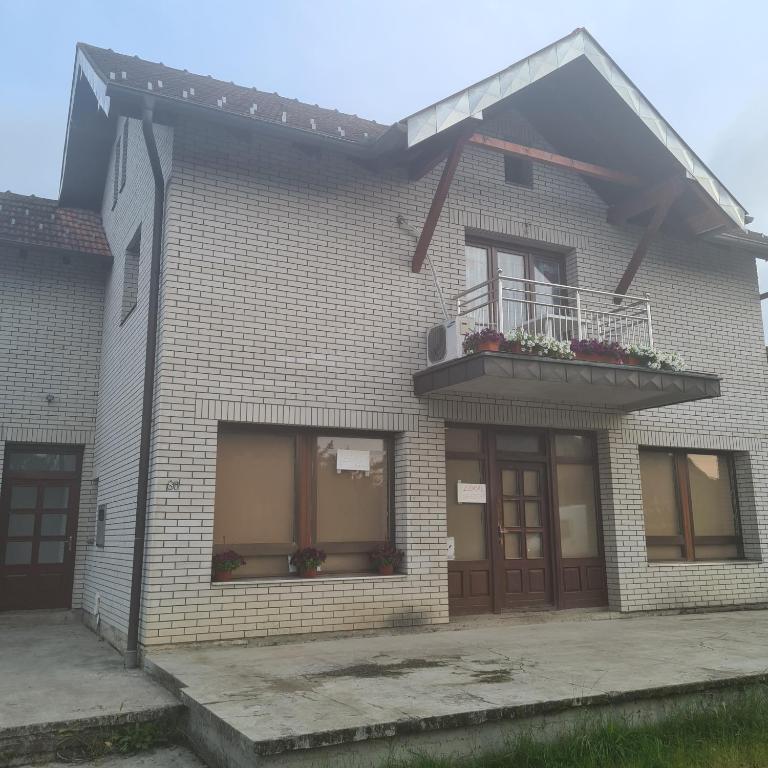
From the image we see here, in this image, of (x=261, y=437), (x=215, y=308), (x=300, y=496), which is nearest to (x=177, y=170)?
(x=215, y=308)

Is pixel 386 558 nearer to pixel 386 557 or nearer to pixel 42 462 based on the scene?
pixel 386 557

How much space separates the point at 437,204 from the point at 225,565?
4737mm

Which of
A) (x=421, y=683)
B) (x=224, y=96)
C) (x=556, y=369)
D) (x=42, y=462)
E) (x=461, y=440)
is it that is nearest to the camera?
(x=421, y=683)

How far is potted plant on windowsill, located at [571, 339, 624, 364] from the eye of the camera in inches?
340

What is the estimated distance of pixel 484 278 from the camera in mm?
10109

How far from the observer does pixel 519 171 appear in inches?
422

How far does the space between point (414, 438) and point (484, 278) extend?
2.61 metres

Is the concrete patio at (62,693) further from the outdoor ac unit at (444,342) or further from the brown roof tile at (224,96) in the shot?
the brown roof tile at (224,96)

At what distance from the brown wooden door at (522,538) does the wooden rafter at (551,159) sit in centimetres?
383

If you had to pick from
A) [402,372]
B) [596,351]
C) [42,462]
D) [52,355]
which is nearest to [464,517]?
[402,372]

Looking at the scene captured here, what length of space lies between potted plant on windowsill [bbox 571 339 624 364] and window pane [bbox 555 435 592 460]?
1.72 meters

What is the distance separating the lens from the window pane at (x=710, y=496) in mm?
11055

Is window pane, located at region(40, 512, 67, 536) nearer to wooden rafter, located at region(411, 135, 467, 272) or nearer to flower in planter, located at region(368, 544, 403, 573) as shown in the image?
flower in planter, located at region(368, 544, 403, 573)

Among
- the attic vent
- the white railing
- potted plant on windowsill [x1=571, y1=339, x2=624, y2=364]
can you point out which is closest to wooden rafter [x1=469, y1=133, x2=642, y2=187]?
the attic vent
